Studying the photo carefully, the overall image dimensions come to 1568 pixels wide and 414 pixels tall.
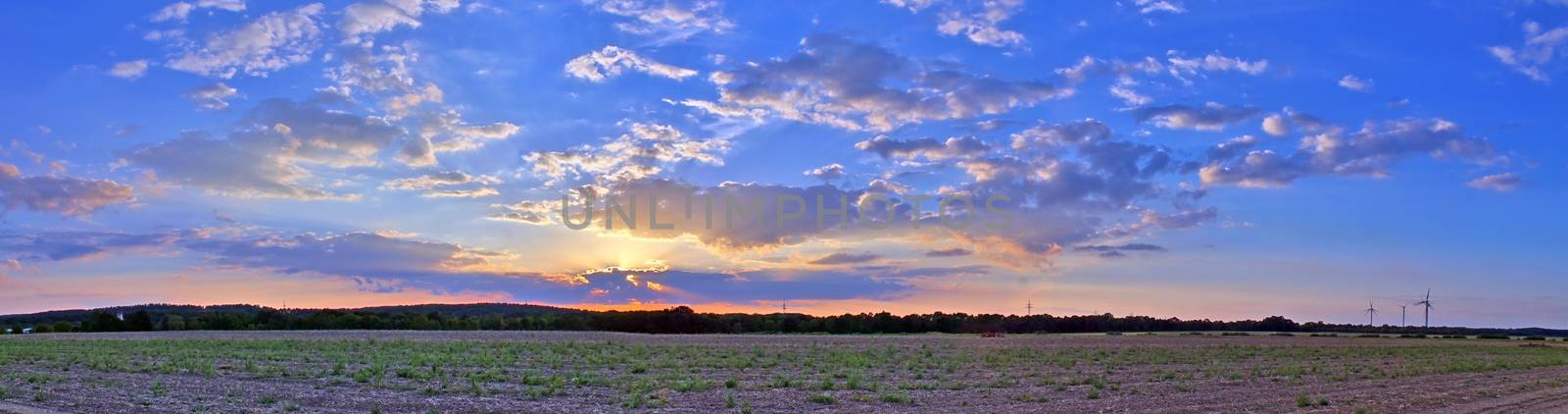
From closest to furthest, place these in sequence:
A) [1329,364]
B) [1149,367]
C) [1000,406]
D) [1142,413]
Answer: [1142,413], [1000,406], [1149,367], [1329,364]

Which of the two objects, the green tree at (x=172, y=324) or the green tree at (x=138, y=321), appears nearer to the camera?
the green tree at (x=172, y=324)

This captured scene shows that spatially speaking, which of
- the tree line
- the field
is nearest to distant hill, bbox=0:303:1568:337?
the tree line

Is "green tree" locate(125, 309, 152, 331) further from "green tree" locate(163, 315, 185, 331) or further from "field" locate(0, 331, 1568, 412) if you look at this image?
"field" locate(0, 331, 1568, 412)

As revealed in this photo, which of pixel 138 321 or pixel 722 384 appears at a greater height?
pixel 722 384

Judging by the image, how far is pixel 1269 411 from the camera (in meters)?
21.4

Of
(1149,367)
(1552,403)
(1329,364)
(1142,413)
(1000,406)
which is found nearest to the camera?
(1142,413)

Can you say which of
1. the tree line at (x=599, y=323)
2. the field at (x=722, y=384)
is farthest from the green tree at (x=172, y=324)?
the field at (x=722, y=384)

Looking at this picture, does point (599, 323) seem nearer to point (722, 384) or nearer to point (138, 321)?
point (138, 321)

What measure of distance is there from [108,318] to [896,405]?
9088 centimetres

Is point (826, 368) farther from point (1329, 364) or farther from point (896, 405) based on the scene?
point (1329, 364)

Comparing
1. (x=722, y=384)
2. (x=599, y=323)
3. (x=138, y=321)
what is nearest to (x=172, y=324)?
(x=138, y=321)

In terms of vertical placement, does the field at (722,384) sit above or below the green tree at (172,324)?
above

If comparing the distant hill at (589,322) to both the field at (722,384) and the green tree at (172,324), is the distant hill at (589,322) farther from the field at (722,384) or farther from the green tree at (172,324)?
the field at (722,384)

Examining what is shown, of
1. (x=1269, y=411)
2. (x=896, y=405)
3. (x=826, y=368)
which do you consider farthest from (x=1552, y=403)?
(x=826, y=368)
